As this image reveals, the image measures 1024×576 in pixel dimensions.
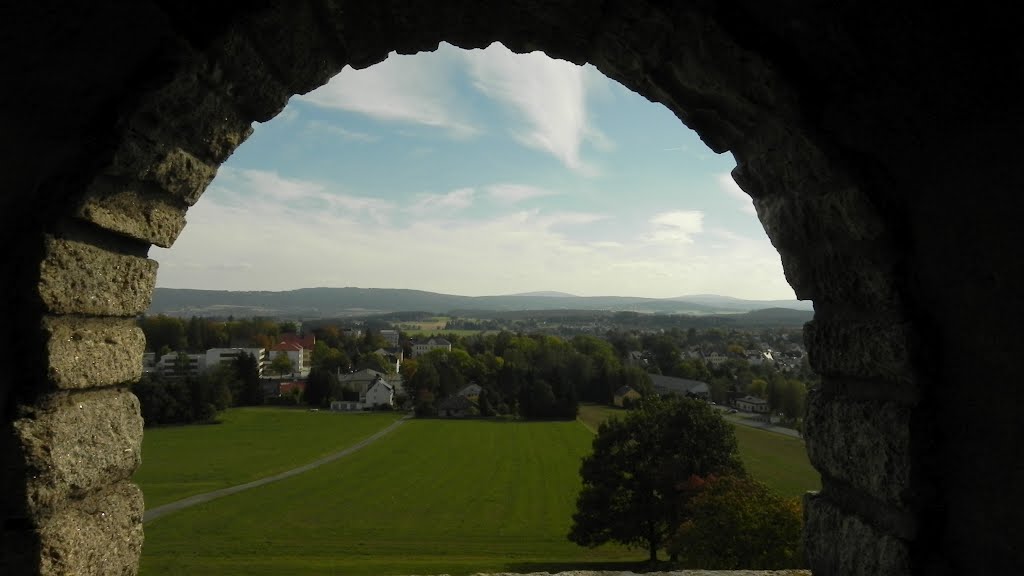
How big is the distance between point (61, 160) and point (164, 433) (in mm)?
41481

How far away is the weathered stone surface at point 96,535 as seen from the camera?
7.01 ft

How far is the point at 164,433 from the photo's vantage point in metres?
37.3

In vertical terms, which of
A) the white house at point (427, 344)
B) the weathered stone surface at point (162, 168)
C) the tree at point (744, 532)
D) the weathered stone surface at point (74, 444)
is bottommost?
the white house at point (427, 344)

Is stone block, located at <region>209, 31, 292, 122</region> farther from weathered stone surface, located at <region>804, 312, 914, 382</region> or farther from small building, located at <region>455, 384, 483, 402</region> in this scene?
small building, located at <region>455, 384, 483, 402</region>

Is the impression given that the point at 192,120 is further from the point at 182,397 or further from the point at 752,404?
the point at 182,397

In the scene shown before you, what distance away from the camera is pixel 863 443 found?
7.09ft

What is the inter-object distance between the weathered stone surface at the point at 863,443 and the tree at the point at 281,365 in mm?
71832

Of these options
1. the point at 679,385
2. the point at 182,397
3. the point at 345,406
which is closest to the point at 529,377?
the point at 679,385

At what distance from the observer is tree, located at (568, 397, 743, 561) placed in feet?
54.7

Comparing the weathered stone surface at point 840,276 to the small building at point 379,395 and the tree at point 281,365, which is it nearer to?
the small building at point 379,395

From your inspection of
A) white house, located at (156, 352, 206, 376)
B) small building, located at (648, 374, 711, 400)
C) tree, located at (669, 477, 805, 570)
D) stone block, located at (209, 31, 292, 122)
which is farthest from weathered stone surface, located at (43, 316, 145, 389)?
white house, located at (156, 352, 206, 376)

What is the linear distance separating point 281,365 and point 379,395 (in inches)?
731

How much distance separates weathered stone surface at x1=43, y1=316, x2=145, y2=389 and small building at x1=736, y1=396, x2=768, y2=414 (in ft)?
128

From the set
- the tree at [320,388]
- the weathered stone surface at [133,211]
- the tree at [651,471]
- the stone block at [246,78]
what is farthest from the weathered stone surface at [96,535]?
the tree at [320,388]
